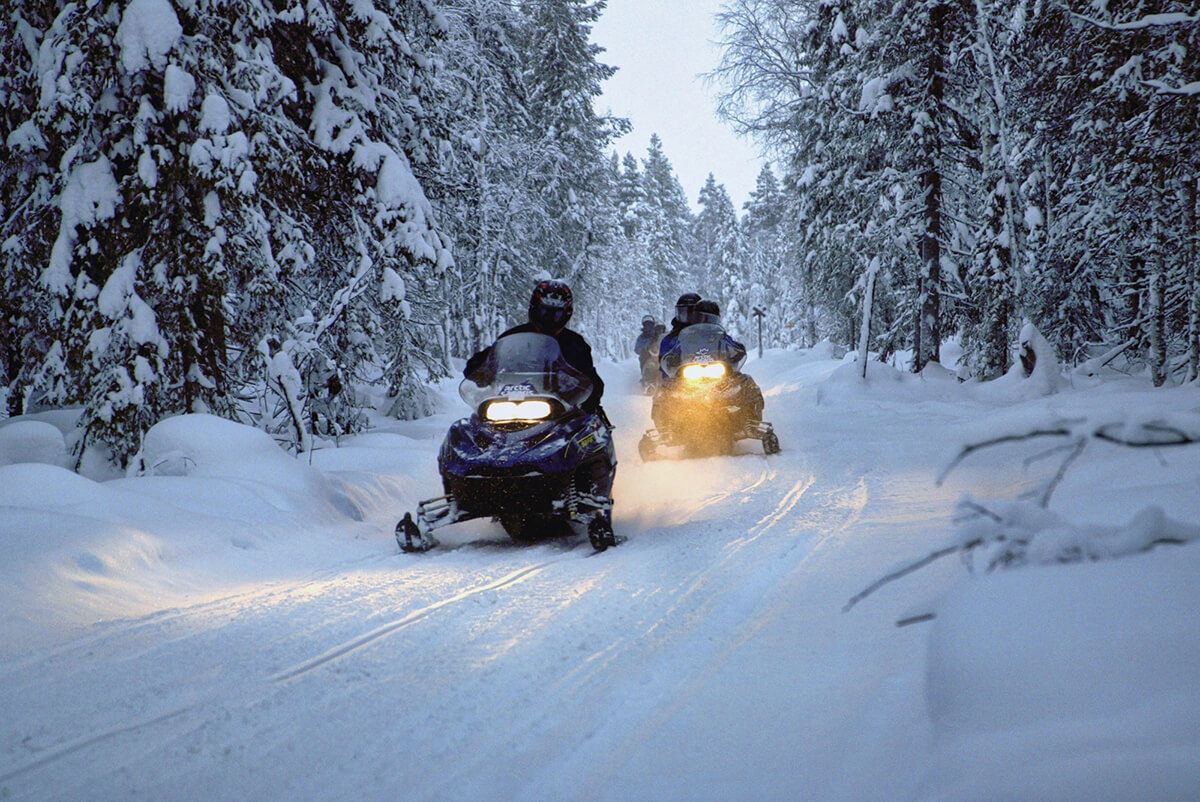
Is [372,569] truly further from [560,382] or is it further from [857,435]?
[857,435]

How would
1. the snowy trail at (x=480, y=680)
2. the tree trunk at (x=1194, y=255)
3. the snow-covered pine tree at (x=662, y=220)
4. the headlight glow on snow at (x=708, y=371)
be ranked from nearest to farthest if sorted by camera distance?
the snowy trail at (x=480, y=680) < the tree trunk at (x=1194, y=255) < the headlight glow on snow at (x=708, y=371) < the snow-covered pine tree at (x=662, y=220)

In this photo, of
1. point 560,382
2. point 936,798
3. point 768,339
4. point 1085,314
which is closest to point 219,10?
point 560,382

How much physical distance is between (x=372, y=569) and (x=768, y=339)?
2504 inches

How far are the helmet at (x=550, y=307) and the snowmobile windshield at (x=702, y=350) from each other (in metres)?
3.17

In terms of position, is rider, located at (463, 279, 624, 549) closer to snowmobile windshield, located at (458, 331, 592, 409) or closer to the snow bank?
snowmobile windshield, located at (458, 331, 592, 409)

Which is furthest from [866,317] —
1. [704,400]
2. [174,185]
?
[174,185]

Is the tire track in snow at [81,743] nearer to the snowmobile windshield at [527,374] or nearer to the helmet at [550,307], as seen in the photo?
the snowmobile windshield at [527,374]

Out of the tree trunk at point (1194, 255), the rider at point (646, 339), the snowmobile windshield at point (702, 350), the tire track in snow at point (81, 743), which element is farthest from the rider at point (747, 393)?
the tire track in snow at point (81, 743)

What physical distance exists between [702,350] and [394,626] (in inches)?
276

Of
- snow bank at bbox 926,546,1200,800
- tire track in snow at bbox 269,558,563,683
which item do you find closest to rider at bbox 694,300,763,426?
tire track in snow at bbox 269,558,563,683

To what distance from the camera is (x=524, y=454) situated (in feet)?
19.2

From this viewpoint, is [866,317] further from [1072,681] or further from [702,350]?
[1072,681]

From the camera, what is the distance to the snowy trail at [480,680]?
2389mm

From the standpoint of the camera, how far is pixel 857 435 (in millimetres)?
11156
